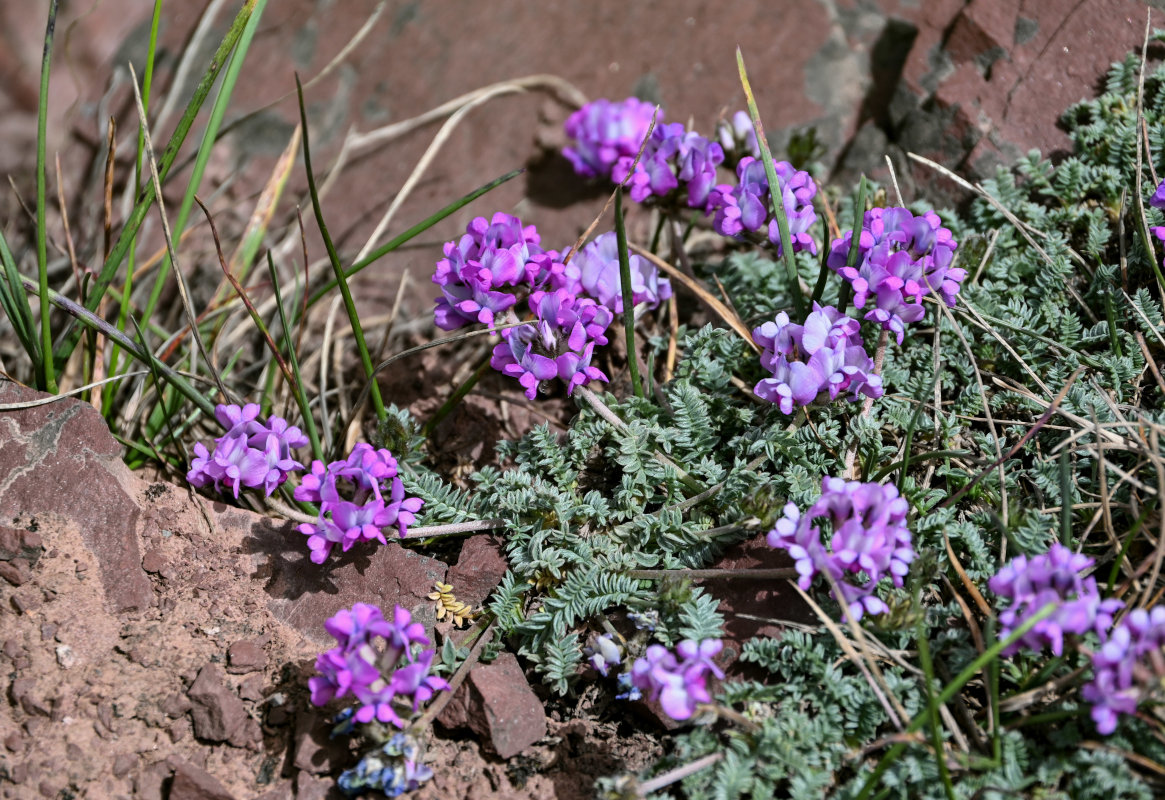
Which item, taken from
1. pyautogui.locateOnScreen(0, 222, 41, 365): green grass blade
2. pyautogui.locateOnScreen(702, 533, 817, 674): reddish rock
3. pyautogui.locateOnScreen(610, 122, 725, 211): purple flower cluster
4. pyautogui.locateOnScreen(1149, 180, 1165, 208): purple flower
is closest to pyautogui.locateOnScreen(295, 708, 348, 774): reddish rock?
pyautogui.locateOnScreen(702, 533, 817, 674): reddish rock

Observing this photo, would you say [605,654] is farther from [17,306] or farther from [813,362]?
[17,306]

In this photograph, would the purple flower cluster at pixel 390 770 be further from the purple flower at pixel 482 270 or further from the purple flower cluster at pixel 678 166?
the purple flower cluster at pixel 678 166

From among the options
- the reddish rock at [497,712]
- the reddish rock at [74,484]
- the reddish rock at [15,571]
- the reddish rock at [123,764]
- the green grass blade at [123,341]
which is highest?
the green grass blade at [123,341]

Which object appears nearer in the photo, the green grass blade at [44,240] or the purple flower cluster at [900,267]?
the purple flower cluster at [900,267]

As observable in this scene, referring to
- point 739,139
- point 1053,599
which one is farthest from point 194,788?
point 739,139

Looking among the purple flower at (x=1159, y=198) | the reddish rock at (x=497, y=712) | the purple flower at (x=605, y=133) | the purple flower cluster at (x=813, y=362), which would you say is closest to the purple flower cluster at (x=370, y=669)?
the reddish rock at (x=497, y=712)
